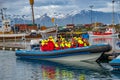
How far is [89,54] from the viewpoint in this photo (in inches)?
1544

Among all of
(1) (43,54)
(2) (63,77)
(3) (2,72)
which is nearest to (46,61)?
(1) (43,54)

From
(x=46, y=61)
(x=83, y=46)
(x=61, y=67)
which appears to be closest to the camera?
(x=61, y=67)

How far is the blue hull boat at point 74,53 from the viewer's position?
37.8m

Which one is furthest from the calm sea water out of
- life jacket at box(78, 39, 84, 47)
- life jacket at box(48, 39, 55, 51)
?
life jacket at box(78, 39, 84, 47)

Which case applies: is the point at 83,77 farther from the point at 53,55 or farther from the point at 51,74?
the point at 53,55

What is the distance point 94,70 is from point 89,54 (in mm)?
4736

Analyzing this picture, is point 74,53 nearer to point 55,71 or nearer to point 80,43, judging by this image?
point 80,43

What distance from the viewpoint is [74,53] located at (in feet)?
130

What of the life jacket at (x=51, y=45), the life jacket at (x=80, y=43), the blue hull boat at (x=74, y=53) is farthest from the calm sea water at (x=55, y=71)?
the life jacket at (x=80, y=43)

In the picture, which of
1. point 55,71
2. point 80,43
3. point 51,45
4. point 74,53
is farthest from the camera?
point 51,45

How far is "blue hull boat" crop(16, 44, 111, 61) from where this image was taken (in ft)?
124

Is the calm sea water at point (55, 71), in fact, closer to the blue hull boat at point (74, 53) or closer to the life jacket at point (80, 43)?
the blue hull boat at point (74, 53)

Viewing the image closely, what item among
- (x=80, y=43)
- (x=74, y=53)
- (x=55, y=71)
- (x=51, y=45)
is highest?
(x=80, y=43)

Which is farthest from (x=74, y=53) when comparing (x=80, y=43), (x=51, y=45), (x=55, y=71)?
(x=55, y=71)
